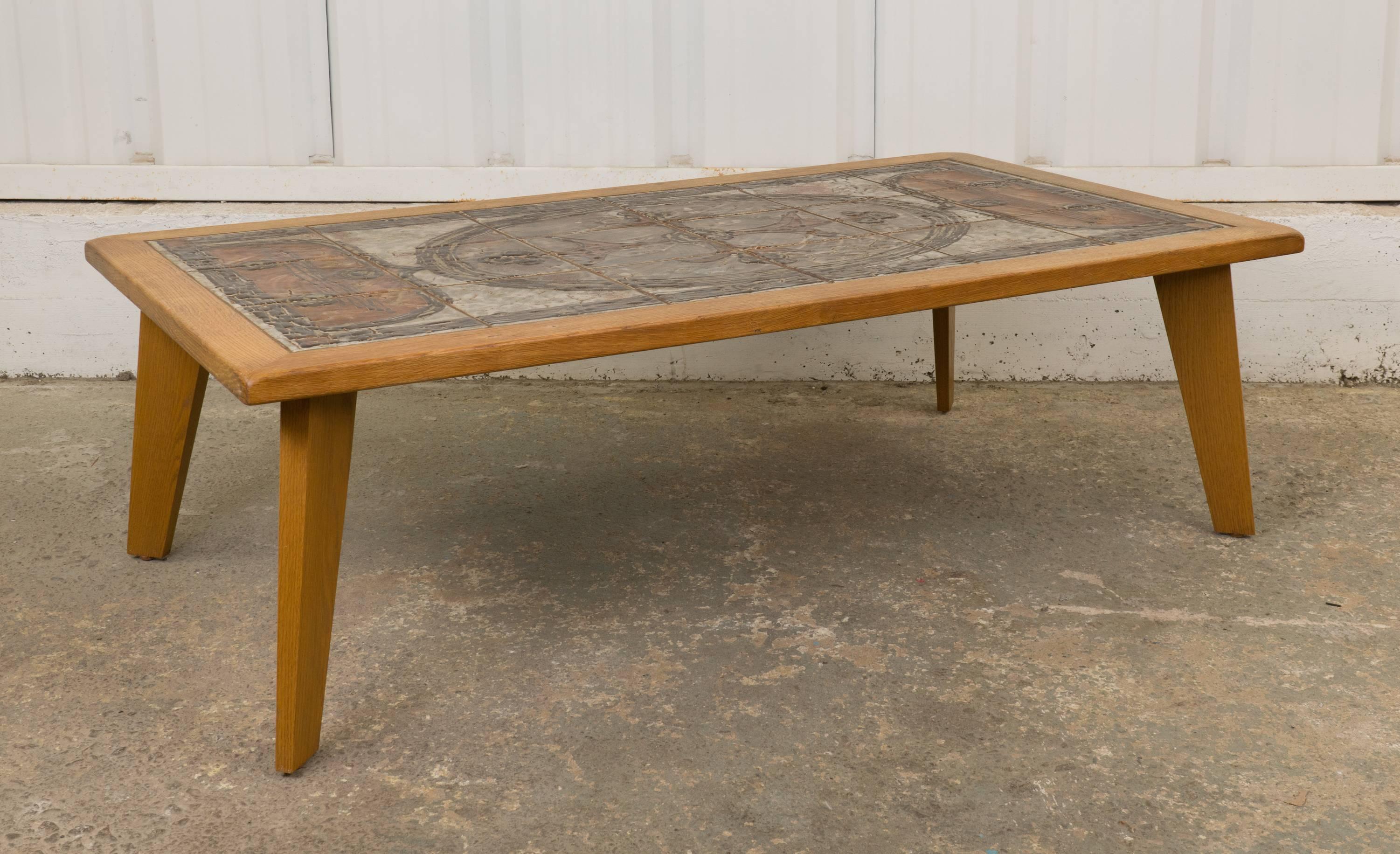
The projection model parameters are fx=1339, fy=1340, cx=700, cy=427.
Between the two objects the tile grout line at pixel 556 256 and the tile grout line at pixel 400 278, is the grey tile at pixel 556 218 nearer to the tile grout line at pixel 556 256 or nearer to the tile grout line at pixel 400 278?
the tile grout line at pixel 556 256

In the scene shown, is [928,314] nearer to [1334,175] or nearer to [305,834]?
[1334,175]

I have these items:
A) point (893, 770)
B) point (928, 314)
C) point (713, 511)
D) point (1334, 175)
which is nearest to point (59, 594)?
point (713, 511)

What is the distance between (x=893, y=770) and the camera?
1.80 metres

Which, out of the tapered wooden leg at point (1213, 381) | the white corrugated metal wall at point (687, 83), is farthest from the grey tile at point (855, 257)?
the white corrugated metal wall at point (687, 83)

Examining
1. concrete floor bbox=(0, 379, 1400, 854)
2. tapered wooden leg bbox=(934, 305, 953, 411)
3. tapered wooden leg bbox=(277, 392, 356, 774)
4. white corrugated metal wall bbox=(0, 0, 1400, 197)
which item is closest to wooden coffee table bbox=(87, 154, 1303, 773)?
tapered wooden leg bbox=(277, 392, 356, 774)

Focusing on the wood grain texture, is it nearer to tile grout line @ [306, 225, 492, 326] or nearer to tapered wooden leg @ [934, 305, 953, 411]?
tapered wooden leg @ [934, 305, 953, 411]

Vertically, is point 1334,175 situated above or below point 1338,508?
above

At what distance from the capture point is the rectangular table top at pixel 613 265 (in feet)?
5.79

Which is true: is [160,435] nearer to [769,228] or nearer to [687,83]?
[769,228]

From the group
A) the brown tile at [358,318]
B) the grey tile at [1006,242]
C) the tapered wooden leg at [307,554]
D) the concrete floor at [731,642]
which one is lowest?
the concrete floor at [731,642]

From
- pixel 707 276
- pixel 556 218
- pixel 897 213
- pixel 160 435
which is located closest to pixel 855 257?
pixel 707 276

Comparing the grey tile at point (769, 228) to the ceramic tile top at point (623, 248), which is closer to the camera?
the ceramic tile top at point (623, 248)

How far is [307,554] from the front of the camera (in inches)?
69.7

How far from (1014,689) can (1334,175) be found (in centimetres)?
216
